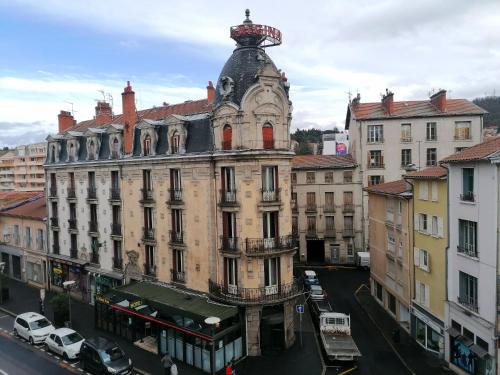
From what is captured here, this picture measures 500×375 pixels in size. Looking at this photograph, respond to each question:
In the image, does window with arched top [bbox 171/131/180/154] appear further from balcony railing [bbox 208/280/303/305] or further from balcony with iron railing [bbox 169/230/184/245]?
balcony railing [bbox 208/280/303/305]

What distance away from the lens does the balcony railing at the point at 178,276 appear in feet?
104

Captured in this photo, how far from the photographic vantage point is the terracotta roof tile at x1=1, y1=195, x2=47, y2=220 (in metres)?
46.6

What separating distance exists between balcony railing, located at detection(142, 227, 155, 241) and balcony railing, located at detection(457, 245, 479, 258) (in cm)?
2242

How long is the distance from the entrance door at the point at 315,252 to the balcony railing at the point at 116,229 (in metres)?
27.4

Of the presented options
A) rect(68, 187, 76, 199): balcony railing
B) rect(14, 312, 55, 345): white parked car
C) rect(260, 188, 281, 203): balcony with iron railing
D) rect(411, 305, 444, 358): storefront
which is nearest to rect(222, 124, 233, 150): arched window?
rect(260, 188, 281, 203): balcony with iron railing

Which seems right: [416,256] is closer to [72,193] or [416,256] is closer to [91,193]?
[91,193]

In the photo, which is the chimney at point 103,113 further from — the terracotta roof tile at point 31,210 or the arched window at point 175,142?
the arched window at point 175,142

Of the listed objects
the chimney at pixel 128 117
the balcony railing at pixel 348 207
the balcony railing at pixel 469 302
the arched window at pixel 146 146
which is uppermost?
the chimney at pixel 128 117

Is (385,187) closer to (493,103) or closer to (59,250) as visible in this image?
(59,250)

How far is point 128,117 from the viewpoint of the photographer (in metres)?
36.6

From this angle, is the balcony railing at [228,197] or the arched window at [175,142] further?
the arched window at [175,142]

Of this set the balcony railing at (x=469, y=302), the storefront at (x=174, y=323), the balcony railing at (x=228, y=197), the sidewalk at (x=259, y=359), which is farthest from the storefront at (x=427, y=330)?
the balcony railing at (x=228, y=197)

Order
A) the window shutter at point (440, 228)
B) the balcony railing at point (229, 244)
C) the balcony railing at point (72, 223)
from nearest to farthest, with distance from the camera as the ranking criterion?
the window shutter at point (440, 228)
the balcony railing at point (229, 244)
the balcony railing at point (72, 223)

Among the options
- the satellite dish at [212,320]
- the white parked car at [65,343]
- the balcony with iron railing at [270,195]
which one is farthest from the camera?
the balcony with iron railing at [270,195]
